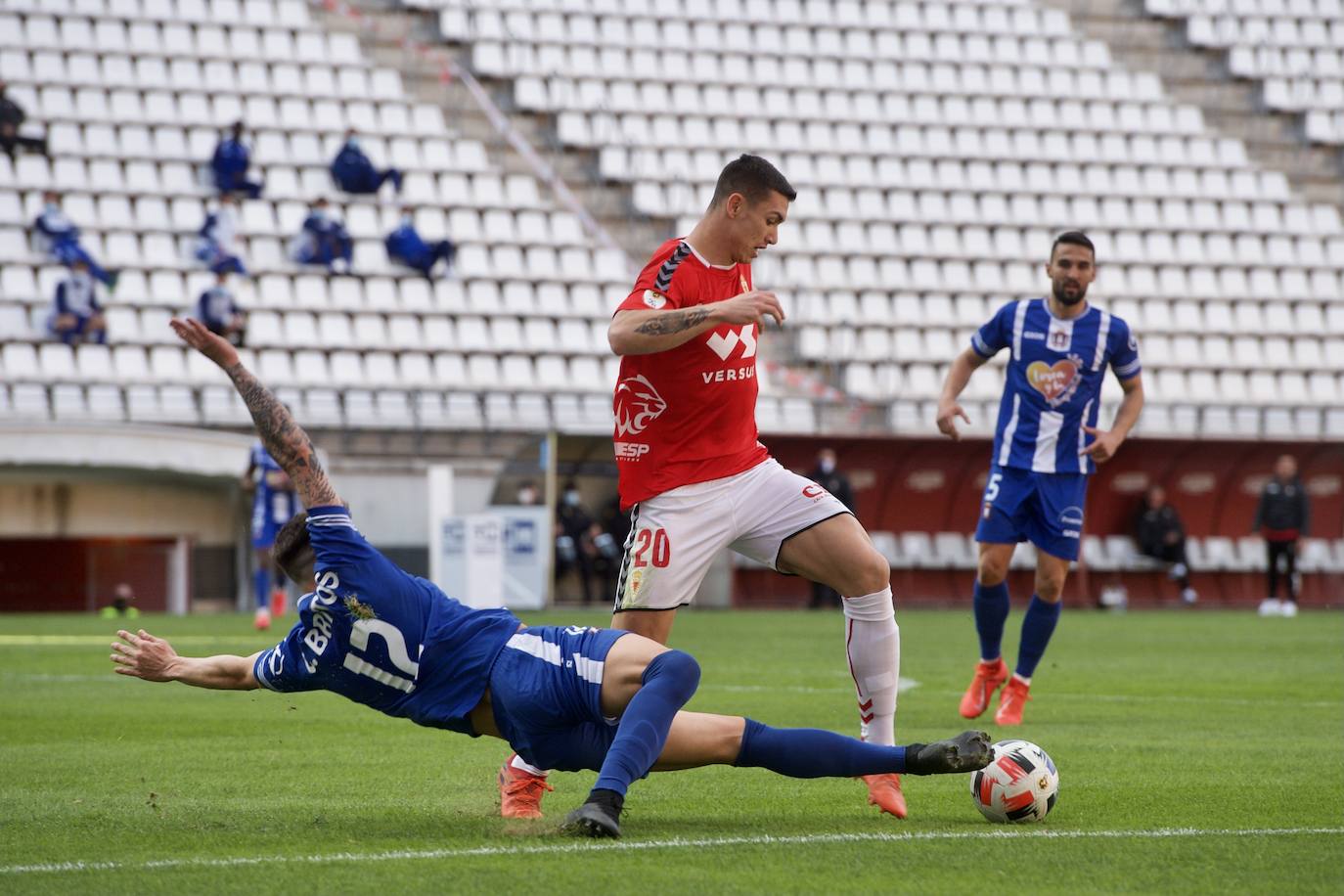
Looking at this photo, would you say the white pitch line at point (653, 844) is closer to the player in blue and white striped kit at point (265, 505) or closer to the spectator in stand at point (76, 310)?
the player in blue and white striped kit at point (265, 505)

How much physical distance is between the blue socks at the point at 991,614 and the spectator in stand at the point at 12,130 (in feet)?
60.3

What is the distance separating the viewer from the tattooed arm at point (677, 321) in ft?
18.0

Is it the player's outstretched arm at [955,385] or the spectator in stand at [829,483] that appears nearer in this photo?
the player's outstretched arm at [955,385]

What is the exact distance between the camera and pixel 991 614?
30.2 feet

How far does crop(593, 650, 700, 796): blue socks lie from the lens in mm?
4926

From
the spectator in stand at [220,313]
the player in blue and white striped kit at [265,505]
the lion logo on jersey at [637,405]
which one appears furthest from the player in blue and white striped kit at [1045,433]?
the spectator in stand at [220,313]

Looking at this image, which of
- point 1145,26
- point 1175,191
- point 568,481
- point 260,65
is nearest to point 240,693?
point 568,481

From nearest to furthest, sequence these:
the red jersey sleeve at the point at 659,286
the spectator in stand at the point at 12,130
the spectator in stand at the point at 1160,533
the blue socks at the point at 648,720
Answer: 1. the blue socks at the point at 648,720
2. the red jersey sleeve at the point at 659,286
3. the spectator in stand at the point at 12,130
4. the spectator in stand at the point at 1160,533

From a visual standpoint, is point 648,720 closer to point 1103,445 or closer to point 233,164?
point 1103,445

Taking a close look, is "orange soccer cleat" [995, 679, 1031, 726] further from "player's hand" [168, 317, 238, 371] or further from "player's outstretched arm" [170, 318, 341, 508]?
"player's hand" [168, 317, 238, 371]

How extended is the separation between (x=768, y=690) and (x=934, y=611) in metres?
13.4

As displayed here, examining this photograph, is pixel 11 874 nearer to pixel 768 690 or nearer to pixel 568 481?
pixel 768 690

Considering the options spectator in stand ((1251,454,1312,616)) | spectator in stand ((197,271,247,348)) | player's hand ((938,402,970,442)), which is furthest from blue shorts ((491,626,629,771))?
spectator in stand ((1251,454,1312,616))

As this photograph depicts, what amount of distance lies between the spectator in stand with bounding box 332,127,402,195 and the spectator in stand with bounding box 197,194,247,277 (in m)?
1.77
